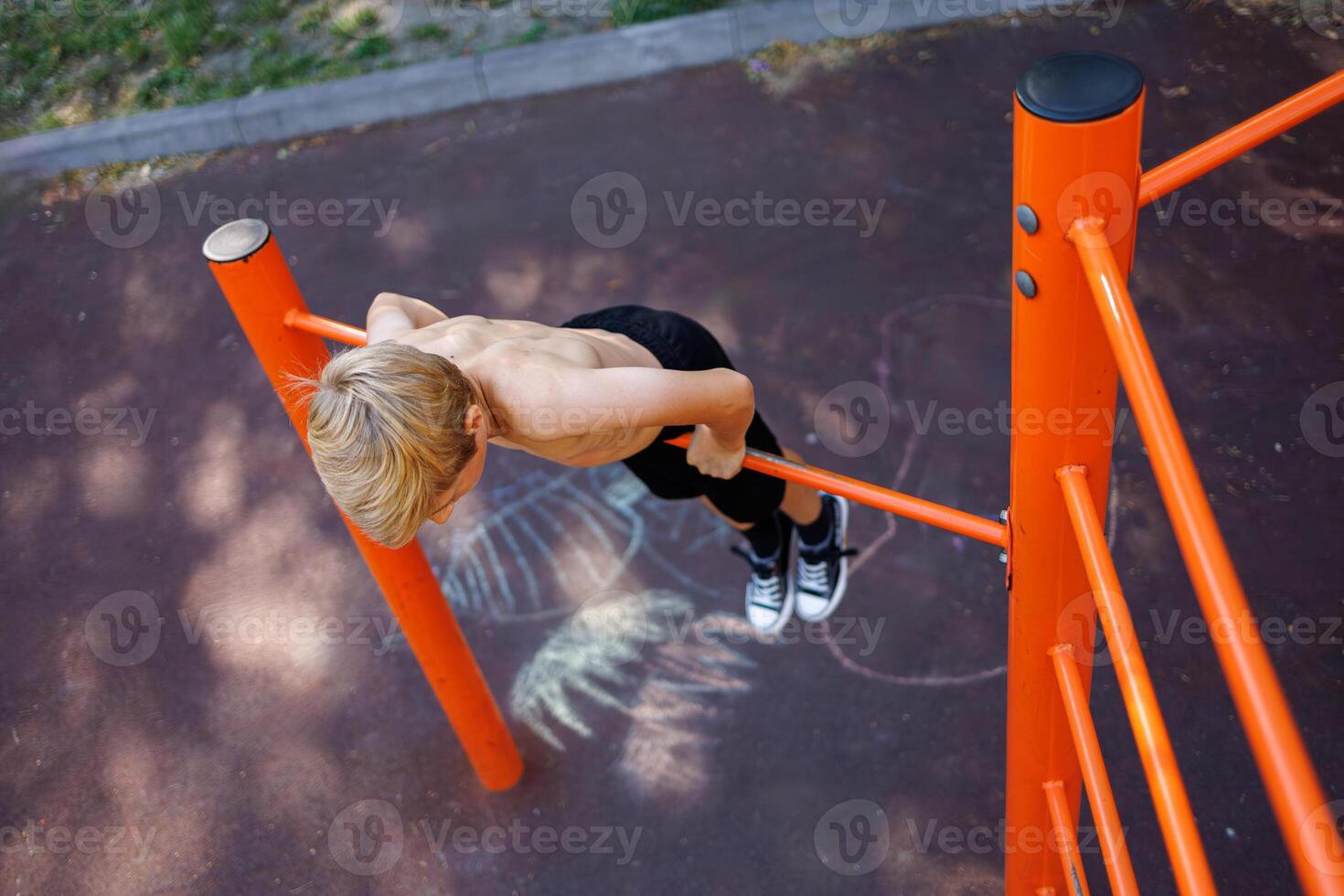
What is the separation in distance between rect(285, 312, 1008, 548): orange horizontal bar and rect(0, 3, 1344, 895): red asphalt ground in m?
1.03

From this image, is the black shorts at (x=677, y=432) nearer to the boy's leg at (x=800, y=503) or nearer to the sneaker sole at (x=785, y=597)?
the boy's leg at (x=800, y=503)

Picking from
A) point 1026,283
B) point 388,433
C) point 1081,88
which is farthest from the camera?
point 388,433

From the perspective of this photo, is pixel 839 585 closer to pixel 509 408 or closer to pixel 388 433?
pixel 509 408

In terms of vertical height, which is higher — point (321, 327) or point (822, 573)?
point (321, 327)

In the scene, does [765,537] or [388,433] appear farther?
[765,537]

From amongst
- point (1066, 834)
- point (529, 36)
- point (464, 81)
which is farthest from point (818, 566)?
point (529, 36)

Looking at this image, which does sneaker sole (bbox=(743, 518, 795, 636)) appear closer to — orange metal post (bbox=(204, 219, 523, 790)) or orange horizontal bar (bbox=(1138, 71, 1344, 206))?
orange metal post (bbox=(204, 219, 523, 790))

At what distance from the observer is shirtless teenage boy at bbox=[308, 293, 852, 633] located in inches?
61.3

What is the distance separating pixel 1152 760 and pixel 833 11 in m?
4.41

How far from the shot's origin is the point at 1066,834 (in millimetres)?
1548

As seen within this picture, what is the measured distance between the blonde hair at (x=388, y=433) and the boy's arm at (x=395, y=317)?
0.32 metres

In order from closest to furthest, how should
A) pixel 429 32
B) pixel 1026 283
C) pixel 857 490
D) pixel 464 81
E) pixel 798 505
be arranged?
pixel 1026 283 < pixel 857 490 < pixel 798 505 < pixel 464 81 < pixel 429 32

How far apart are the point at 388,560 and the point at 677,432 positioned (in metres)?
0.67

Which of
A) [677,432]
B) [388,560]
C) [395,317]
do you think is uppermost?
[395,317]
